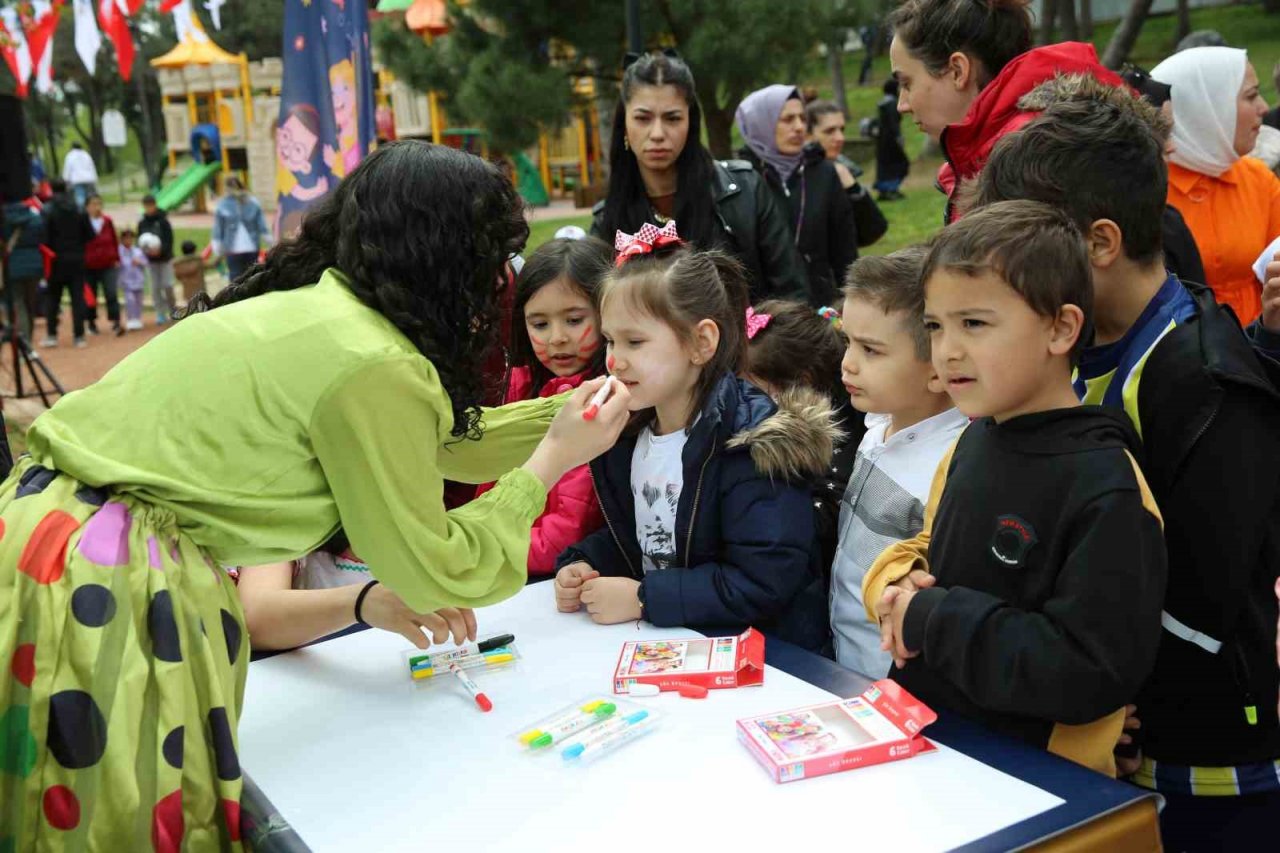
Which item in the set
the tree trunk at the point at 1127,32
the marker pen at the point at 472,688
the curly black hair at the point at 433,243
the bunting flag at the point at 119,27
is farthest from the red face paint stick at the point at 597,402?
the tree trunk at the point at 1127,32

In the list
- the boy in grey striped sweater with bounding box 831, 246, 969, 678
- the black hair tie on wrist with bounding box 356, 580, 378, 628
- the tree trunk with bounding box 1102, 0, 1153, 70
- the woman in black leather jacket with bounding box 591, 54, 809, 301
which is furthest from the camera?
the tree trunk with bounding box 1102, 0, 1153, 70

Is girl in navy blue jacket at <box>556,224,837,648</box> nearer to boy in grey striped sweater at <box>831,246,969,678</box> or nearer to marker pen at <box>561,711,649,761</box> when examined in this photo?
boy in grey striped sweater at <box>831,246,969,678</box>

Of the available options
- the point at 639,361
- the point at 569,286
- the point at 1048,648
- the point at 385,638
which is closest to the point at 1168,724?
the point at 1048,648

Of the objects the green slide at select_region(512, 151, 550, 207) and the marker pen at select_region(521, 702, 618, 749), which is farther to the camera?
the green slide at select_region(512, 151, 550, 207)

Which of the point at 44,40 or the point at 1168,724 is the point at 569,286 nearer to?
the point at 1168,724

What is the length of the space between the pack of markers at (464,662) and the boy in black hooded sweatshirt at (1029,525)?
572mm

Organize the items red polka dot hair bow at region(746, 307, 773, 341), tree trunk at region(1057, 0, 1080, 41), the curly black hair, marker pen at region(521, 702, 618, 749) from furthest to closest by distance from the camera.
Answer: tree trunk at region(1057, 0, 1080, 41), red polka dot hair bow at region(746, 307, 773, 341), the curly black hair, marker pen at region(521, 702, 618, 749)

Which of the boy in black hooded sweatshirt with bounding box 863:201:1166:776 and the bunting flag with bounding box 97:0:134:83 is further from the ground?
the bunting flag with bounding box 97:0:134:83

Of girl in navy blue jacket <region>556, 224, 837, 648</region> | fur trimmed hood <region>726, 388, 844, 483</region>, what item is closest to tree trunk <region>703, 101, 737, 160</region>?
girl in navy blue jacket <region>556, 224, 837, 648</region>

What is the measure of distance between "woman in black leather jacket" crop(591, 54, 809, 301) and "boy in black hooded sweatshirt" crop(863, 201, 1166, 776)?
6.21 feet

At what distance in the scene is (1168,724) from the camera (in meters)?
1.64

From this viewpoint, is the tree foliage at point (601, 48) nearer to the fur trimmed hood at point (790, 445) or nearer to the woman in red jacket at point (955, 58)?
the woman in red jacket at point (955, 58)

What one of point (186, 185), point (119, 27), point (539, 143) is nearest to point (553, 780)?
point (119, 27)

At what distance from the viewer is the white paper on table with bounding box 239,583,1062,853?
51.6 inches
